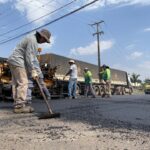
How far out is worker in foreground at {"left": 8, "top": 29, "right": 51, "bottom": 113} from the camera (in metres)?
8.42

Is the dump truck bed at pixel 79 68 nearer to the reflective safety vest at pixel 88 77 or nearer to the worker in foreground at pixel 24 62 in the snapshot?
the reflective safety vest at pixel 88 77

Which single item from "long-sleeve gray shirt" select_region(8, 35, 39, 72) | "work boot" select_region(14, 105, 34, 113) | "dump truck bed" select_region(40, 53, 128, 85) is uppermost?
"dump truck bed" select_region(40, 53, 128, 85)

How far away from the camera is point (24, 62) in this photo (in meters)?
8.70

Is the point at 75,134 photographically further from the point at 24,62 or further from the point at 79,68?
the point at 79,68

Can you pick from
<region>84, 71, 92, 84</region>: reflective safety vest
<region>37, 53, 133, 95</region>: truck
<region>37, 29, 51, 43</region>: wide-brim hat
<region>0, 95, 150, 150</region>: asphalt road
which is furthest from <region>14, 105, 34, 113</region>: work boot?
<region>84, 71, 92, 84</region>: reflective safety vest

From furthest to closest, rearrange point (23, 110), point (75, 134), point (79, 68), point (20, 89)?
point (79, 68) < point (20, 89) < point (23, 110) < point (75, 134)

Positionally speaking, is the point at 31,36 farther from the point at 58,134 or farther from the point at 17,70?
the point at 58,134

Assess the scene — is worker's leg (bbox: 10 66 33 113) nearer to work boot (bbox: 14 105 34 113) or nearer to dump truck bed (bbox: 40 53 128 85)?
work boot (bbox: 14 105 34 113)

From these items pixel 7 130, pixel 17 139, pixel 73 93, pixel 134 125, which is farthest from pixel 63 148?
pixel 73 93

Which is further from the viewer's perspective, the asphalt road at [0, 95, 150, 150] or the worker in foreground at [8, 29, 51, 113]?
the worker in foreground at [8, 29, 51, 113]

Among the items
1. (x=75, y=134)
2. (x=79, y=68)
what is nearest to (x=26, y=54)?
(x=75, y=134)

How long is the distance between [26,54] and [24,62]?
1.01 ft

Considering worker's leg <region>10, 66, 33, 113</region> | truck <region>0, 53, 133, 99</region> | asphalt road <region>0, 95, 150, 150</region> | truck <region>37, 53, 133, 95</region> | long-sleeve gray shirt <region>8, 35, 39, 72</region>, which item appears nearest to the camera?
asphalt road <region>0, 95, 150, 150</region>

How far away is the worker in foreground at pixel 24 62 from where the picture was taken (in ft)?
27.6
